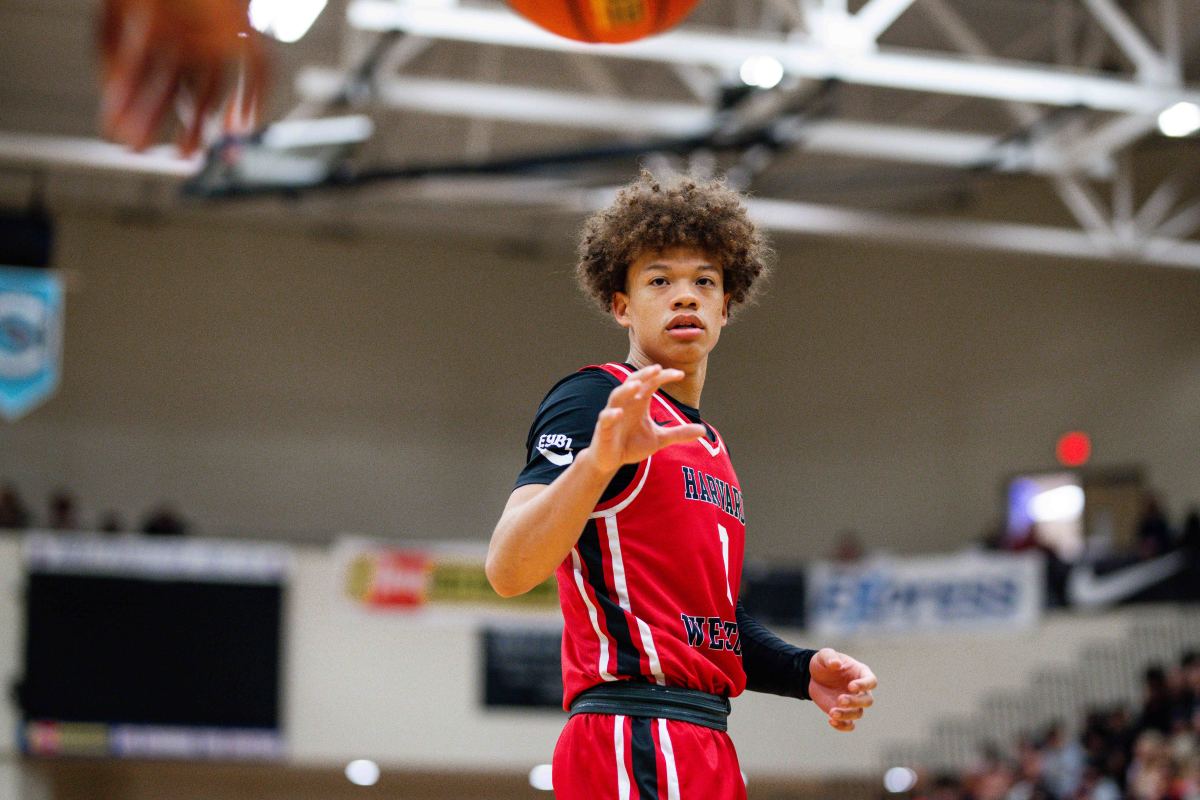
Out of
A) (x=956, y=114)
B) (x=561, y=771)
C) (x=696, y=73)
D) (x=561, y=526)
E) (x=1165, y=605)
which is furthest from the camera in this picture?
(x=956, y=114)

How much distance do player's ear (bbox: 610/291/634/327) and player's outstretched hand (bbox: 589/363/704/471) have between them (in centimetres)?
62

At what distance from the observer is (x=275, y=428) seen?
2202 cm

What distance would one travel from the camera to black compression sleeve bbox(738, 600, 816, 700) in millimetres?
3469

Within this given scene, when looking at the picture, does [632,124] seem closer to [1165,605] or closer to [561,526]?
[1165,605]

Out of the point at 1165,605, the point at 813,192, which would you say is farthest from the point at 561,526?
the point at 813,192

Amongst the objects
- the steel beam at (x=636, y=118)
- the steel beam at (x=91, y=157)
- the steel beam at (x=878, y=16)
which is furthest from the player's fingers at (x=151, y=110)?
the steel beam at (x=91, y=157)

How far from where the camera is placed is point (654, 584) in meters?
3.16

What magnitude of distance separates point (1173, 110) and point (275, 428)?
504 inches

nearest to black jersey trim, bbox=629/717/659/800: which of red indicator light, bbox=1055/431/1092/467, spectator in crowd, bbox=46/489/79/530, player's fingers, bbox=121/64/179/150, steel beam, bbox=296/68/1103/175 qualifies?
player's fingers, bbox=121/64/179/150

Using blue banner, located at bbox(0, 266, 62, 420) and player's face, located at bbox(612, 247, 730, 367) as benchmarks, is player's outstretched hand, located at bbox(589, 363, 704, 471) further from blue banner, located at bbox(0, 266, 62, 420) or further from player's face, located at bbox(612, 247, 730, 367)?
blue banner, located at bbox(0, 266, 62, 420)

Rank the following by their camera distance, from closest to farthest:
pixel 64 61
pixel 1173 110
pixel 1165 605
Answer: pixel 1173 110, pixel 1165 605, pixel 64 61

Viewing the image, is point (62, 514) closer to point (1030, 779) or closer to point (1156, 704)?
point (1030, 779)

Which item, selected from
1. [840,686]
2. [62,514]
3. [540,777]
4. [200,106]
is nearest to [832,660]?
[840,686]

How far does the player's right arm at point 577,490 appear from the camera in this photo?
2.75 m
